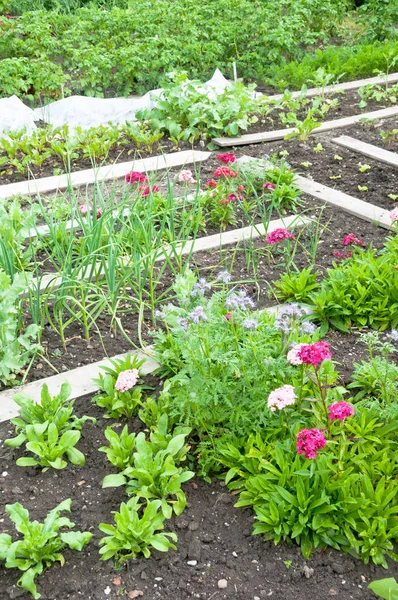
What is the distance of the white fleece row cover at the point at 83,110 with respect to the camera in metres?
6.12

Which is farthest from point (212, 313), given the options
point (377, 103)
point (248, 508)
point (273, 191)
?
point (377, 103)

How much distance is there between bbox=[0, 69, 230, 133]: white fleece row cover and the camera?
20.1ft

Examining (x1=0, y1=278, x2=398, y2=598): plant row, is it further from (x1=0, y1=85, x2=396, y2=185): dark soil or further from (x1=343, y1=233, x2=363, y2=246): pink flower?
(x1=0, y1=85, x2=396, y2=185): dark soil

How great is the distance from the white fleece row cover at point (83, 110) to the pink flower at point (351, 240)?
2237 mm

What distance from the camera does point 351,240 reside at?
4320 mm

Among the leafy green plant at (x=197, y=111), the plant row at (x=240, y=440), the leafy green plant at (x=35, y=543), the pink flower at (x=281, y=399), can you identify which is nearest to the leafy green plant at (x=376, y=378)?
the plant row at (x=240, y=440)

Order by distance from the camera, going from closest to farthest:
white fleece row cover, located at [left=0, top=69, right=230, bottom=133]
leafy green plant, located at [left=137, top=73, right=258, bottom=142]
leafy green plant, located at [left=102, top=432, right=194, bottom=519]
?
1. leafy green plant, located at [left=102, top=432, right=194, bottom=519]
2. leafy green plant, located at [left=137, top=73, right=258, bottom=142]
3. white fleece row cover, located at [left=0, top=69, right=230, bottom=133]

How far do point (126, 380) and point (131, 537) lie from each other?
68 centimetres

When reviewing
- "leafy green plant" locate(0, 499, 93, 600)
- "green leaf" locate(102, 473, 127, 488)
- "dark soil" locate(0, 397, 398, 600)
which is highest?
"leafy green plant" locate(0, 499, 93, 600)

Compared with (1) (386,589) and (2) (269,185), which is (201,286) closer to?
(1) (386,589)

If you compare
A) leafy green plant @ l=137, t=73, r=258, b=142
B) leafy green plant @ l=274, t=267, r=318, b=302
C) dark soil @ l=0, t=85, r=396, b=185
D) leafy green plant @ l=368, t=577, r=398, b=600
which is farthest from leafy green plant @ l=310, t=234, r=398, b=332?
leafy green plant @ l=137, t=73, r=258, b=142

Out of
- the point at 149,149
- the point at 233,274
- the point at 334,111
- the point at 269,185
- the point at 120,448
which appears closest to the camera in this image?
the point at 120,448

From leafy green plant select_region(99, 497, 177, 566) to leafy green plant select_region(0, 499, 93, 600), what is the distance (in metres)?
0.09

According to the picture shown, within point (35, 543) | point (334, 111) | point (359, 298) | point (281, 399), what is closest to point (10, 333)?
point (35, 543)
